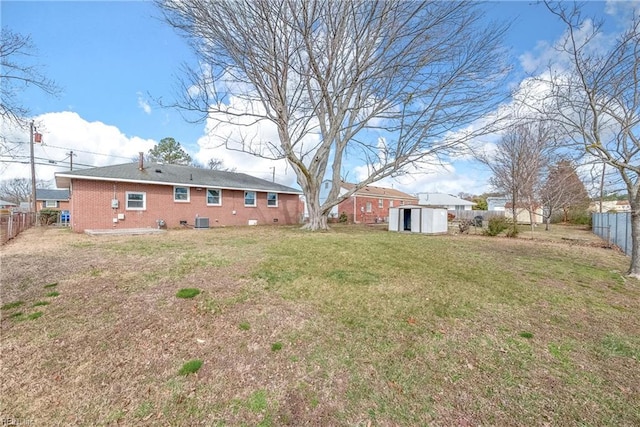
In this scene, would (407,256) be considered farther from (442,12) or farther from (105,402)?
(442,12)

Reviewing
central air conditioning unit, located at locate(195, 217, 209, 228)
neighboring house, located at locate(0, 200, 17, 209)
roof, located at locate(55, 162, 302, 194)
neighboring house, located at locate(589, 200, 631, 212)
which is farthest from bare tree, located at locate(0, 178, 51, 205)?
neighboring house, located at locate(589, 200, 631, 212)

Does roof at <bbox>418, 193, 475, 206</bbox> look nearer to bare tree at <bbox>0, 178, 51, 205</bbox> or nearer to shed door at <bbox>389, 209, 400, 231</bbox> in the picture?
shed door at <bbox>389, 209, 400, 231</bbox>

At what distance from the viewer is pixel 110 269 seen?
5.38 metres

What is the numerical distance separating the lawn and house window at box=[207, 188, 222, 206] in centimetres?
1088

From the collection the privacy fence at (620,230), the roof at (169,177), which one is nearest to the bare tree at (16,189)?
the roof at (169,177)

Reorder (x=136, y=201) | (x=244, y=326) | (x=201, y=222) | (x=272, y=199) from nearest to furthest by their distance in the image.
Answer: (x=244, y=326) → (x=136, y=201) → (x=201, y=222) → (x=272, y=199)

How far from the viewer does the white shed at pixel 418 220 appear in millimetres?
16422

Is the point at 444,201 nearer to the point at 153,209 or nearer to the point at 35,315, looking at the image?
the point at 153,209

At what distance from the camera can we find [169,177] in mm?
15117

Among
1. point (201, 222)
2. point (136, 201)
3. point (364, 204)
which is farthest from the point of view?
point (364, 204)

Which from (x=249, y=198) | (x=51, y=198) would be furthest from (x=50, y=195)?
(x=249, y=198)

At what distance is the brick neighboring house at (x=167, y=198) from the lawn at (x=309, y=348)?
27.1 feet

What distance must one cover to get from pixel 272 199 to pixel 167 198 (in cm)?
679

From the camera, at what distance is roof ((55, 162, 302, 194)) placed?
12578 mm
